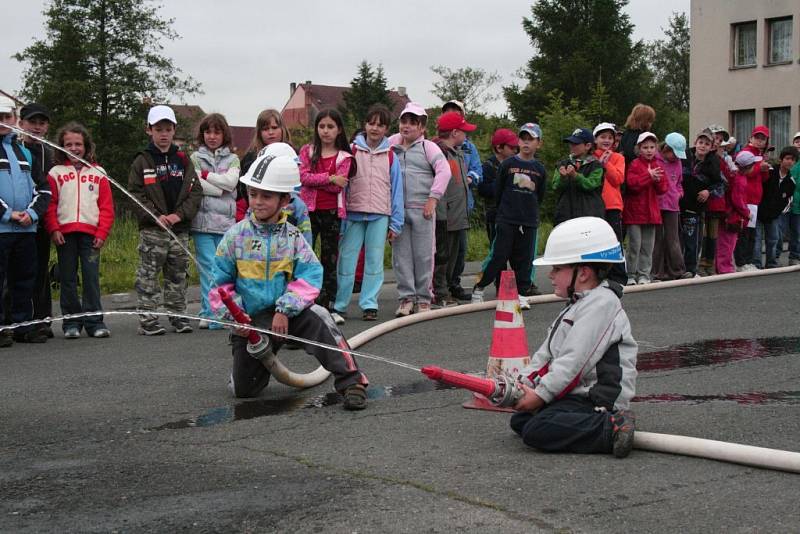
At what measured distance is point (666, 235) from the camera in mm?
15109

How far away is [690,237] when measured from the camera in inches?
622

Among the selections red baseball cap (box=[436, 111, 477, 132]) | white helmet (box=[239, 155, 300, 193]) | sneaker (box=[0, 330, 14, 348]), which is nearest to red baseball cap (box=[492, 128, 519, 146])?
red baseball cap (box=[436, 111, 477, 132])

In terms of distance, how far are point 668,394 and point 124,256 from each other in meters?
12.0

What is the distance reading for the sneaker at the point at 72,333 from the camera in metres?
10.4

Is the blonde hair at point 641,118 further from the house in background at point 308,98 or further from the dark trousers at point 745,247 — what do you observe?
the house in background at point 308,98

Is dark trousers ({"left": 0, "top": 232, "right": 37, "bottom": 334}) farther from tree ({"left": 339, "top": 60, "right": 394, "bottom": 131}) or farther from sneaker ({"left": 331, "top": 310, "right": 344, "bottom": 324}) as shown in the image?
tree ({"left": 339, "top": 60, "right": 394, "bottom": 131})

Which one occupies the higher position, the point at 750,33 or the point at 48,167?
the point at 750,33

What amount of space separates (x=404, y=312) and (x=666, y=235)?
17.1 ft

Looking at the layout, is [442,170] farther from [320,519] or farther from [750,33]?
[750,33]

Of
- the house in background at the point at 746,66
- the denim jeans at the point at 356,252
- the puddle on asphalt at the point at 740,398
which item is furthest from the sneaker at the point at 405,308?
the house in background at the point at 746,66

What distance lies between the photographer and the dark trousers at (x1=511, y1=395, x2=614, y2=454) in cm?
541

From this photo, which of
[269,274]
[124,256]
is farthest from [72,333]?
[124,256]

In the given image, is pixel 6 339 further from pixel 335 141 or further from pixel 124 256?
pixel 124 256

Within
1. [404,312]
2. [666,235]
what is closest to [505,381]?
[404,312]
